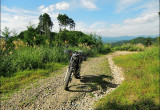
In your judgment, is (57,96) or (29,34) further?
(29,34)

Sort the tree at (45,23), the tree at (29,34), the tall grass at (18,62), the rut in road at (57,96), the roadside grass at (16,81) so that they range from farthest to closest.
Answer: the tree at (45,23) → the tree at (29,34) → the tall grass at (18,62) → the roadside grass at (16,81) → the rut in road at (57,96)

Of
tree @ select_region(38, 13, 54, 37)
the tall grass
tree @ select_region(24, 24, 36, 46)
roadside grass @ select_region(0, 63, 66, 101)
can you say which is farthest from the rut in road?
tree @ select_region(38, 13, 54, 37)

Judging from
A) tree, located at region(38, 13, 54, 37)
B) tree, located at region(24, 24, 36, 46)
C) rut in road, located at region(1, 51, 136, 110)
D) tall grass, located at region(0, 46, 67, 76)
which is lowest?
rut in road, located at region(1, 51, 136, 110)

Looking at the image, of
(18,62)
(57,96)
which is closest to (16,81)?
(18,62)

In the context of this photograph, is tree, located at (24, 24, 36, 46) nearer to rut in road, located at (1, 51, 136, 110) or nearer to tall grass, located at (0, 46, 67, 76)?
tall grass, located at (0, 46, 67, 76)

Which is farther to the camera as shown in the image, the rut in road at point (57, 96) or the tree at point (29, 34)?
the tree at point (29, 34)

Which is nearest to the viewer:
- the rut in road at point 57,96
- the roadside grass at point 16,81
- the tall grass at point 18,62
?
the rut in road at point 57,96

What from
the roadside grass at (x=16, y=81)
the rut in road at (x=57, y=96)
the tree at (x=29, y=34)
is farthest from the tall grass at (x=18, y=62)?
the tree at (x=29, y=34)

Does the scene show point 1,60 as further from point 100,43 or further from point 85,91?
point 100,43

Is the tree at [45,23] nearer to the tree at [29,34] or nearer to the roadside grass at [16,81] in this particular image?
the tree at [29,34]

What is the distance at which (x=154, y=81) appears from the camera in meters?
2.80

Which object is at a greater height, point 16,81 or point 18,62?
point 18,62

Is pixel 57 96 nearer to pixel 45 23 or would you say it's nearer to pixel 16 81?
pixel 16 81

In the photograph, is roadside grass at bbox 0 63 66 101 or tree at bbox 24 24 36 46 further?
tree at bbox 24 24 36 46
